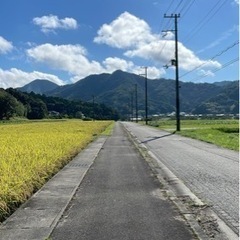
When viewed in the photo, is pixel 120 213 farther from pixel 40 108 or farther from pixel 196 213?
pixel 40 108

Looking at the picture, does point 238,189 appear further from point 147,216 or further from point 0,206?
point 0,206

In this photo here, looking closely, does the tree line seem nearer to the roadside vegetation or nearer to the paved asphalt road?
the roadside vegetation

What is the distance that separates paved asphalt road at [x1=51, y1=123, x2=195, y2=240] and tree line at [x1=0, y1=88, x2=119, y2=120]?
384 ft

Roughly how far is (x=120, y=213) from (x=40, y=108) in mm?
151718

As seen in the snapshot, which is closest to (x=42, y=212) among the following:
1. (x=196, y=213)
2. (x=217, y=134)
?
(x=196, y=213)

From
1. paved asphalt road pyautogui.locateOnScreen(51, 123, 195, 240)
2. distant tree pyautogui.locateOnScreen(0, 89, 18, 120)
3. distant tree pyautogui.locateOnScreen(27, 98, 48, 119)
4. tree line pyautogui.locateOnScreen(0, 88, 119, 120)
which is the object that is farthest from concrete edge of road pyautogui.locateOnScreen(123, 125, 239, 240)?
distant tree pyautogui.locateOnScreen(27, 98, 48, 119)

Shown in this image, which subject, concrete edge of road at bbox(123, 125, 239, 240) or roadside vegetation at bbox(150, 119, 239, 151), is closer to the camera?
concrete edge of road at bbox(123, 125, 239, 240)

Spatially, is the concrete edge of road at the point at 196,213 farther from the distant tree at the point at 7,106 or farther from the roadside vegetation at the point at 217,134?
the distant tree at the point at 7,106

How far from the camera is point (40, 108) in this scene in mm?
156750

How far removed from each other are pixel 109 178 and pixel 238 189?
375 cm

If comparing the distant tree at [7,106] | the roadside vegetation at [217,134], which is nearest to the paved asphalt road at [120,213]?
the roadside vegetation at [217,134]

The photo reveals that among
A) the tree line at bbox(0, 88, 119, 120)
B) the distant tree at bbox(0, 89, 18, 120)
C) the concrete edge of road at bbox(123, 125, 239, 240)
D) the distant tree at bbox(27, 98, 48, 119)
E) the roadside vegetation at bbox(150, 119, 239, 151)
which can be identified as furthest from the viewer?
the distant tree at bbox(27, 98, 48, 119)

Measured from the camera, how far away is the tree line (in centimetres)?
12669

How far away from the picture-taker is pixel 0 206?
7688 mm
